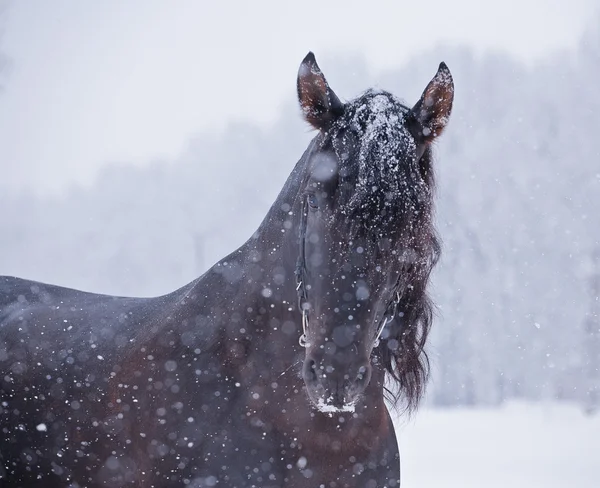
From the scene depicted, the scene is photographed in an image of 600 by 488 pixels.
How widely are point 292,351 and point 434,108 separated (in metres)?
1.16

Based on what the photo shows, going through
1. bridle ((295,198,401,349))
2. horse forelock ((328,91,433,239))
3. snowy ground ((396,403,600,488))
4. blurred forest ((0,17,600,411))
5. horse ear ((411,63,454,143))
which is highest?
blurred forest ((0,17,600,411))

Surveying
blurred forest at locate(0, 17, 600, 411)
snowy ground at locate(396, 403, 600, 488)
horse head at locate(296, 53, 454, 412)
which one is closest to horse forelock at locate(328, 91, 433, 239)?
horse head at locate(296, 53, 454, 412)

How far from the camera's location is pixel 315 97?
108 inches

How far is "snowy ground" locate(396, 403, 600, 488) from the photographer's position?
9938mm

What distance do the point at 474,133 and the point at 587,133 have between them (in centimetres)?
380

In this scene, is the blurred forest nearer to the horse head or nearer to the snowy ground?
the snowy ground

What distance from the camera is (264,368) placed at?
2844 millimetres

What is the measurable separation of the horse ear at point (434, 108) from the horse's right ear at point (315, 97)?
0.32 meters

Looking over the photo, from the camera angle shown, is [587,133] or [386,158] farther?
[587,133]

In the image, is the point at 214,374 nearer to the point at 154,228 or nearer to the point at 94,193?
the point at 154,228

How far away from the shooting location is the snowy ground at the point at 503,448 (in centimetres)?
994

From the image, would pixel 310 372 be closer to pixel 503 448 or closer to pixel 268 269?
pixel 268 269

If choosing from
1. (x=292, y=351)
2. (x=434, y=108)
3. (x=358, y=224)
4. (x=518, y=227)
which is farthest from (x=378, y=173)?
(x=518, y=227)

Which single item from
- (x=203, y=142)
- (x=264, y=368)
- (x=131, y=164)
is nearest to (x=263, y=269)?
(x=264, y=368)
